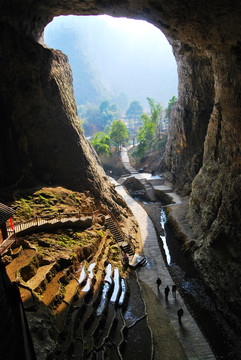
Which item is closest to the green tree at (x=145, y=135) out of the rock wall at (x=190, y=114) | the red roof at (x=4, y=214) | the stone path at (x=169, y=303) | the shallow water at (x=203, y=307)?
the rock wall at (x=190, y=114)

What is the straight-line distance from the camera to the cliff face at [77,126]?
1412 cm

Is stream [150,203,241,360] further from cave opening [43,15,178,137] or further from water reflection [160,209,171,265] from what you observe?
cave opening [43,15,178,137]

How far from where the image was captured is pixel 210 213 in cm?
1955

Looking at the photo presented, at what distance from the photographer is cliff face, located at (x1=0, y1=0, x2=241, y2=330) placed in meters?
14.1

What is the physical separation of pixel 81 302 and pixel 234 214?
977 cm

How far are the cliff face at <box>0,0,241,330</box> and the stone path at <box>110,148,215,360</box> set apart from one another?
266cm

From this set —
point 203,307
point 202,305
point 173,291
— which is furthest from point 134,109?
point 203,307

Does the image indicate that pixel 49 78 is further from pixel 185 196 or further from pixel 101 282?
pixel 185 196

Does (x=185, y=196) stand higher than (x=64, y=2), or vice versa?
(x=64, y=2)

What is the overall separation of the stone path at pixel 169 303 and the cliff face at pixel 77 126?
2660mm

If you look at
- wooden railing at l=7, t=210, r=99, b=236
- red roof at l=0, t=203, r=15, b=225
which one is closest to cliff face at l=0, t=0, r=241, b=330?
wooden railing at l=7, t=210, r=99, b=236

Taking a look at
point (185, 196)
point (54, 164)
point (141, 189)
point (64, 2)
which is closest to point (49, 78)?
point (64, 2)

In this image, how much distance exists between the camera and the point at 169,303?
14.6m

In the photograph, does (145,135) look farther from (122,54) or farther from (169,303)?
(122,54)
